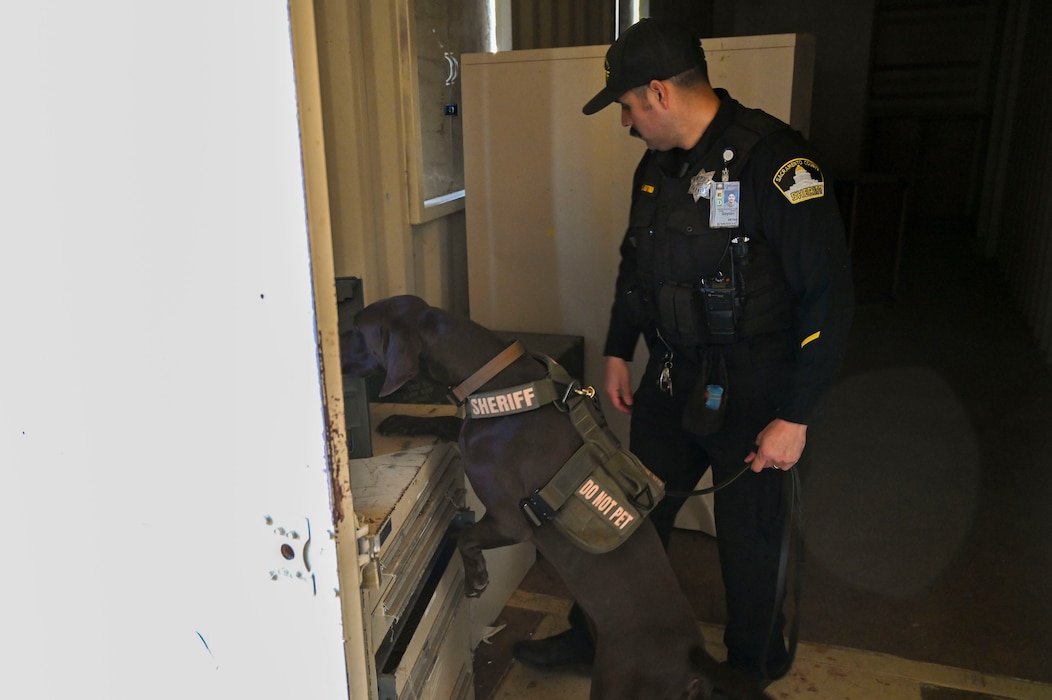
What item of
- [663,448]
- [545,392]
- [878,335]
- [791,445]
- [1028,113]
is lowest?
[878,335]

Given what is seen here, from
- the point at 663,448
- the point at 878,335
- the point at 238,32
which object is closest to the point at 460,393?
the point at 663,448

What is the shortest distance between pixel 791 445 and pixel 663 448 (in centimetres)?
39

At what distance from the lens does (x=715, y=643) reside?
2.42m

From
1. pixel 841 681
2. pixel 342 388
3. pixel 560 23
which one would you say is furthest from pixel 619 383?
pixel 560 23

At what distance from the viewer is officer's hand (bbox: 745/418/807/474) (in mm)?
1779

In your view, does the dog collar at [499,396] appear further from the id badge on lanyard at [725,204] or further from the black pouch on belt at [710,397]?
the id badge on lanyard at [725,204]

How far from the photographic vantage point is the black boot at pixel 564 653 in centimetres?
223

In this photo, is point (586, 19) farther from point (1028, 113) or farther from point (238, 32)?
point (1028, 113)

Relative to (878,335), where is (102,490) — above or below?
above

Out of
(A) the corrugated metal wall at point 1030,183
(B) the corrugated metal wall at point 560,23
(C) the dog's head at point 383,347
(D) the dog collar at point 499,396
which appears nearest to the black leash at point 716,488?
(D) the dog collar at point 499,396

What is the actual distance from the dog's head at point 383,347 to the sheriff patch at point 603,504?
41 cm

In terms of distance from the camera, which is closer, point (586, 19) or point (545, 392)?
point (545, 392)

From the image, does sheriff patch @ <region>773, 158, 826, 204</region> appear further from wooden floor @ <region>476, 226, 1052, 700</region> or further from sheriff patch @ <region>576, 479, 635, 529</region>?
sheriff patch @ <region>576, 479, 635, 529</region>

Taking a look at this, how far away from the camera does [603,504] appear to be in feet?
5.42
